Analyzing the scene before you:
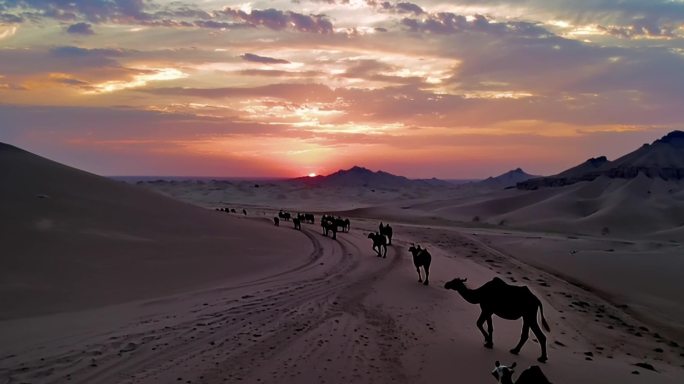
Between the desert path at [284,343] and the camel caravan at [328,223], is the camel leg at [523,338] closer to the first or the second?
the desert path at [284,343]

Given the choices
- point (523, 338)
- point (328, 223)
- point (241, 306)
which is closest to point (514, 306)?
point (523, 338)

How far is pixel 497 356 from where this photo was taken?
9523mm

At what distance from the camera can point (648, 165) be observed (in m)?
83.5

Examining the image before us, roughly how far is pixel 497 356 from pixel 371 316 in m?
4.04

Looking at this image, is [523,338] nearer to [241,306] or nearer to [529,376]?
[529,376]

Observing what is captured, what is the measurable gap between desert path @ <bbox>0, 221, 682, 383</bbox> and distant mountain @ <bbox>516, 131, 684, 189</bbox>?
3045 inches

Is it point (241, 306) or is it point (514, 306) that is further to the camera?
point (241, 306)

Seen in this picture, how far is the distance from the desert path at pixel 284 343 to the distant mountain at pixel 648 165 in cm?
7735

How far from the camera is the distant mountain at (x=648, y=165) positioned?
79.8m

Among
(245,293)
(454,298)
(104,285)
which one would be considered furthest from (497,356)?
(104,285)

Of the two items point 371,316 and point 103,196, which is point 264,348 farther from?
point 103,196

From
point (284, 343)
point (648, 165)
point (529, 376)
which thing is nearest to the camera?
point (529, 376)

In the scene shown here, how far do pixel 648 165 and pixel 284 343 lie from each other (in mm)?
91384

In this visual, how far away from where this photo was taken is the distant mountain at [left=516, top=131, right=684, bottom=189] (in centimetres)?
7981
